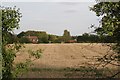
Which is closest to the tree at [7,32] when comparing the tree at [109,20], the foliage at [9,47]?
the foliage at [9,47]

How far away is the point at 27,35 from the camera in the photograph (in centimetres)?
757

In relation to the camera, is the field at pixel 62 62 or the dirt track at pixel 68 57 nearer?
the field at pixel 62 62

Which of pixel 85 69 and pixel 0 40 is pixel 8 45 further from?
pixel 85 69

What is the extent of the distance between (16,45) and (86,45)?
1706mm

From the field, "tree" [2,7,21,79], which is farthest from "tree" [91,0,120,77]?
"tree" [2,7,21,79]

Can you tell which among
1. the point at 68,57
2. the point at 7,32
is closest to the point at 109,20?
the point at 7,32

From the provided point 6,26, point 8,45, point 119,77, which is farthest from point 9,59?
point 119,77

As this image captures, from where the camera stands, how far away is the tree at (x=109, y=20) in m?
5.17

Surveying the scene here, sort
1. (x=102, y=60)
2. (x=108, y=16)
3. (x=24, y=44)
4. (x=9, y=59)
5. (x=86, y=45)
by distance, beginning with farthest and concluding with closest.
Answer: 1. (x=24, y=44)
2. (x=9, y=59)
3. (x=86, y=45)
4. (x=102, y=60)
5. (x=108, y=16)

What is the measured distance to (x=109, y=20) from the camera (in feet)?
17.3

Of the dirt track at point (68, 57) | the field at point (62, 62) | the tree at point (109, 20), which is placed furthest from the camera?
the dirt track at point (68, 57)

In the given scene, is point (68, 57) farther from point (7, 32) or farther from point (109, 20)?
point (109, 20)

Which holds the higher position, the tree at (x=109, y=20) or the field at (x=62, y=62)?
the tree at (x=109, y=20)

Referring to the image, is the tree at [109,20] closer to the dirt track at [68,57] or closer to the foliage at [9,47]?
the dirt track at [68,57]
